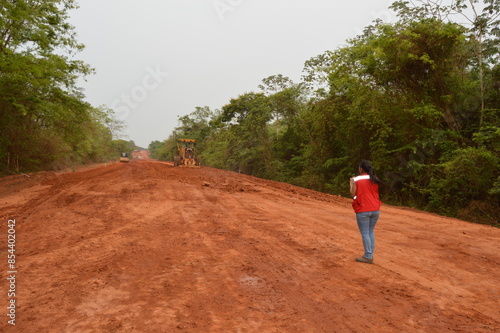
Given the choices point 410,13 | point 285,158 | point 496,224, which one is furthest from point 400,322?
point 285,158

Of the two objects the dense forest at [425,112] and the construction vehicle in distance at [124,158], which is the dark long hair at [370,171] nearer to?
the dense forest at [425,112]

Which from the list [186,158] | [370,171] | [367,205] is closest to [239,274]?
[367,205]

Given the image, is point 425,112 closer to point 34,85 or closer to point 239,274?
point 239,274

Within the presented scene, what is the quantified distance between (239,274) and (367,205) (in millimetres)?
2249

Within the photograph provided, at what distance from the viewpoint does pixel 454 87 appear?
46.8ft

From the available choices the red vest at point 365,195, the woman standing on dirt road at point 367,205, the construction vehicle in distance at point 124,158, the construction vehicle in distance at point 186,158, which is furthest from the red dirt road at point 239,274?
the construction vehicle in distance at point 124,158

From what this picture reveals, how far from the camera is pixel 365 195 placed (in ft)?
16.3

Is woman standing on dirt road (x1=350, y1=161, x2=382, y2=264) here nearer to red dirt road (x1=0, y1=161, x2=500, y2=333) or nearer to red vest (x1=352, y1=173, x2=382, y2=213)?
red vest (x1=352, y1=173, x2=382, y2=213)

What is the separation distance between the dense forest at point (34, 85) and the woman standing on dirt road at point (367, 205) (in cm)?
1662

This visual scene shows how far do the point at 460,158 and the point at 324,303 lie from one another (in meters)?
10.8

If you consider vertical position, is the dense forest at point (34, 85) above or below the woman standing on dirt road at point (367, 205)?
above

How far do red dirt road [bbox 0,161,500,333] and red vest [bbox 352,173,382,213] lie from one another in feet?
2.95

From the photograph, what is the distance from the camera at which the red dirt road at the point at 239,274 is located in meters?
3.17

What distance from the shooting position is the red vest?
494 cm
